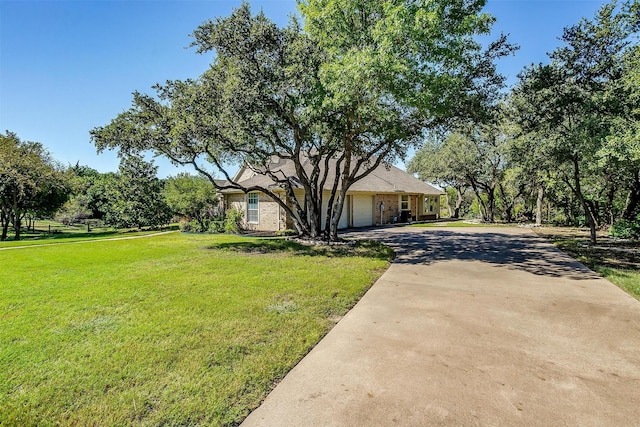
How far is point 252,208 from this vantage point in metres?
19.5

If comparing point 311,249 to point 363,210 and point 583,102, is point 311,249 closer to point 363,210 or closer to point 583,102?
point 583,102

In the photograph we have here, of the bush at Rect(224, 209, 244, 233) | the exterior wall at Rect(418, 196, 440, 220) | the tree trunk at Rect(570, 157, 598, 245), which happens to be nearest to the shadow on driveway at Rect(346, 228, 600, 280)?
the tree trunk at Rect(570, 157, 598, 245)

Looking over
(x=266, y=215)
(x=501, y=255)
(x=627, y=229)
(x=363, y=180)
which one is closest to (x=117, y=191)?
(x=266, y=215)

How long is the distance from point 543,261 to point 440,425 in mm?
8903

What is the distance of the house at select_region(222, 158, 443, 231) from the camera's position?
1875 cm

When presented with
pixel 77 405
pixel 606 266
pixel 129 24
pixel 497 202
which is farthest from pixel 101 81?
pixel 497 202

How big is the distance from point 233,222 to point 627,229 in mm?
19208

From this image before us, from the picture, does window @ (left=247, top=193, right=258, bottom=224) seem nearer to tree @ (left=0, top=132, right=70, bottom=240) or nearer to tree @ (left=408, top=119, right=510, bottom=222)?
tree @ (left=0, top=132, right=70, bottom=240)

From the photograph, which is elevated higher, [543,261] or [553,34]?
[553,34]

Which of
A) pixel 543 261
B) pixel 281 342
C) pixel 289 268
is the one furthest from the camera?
pixel 543 261

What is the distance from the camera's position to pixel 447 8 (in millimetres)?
8328

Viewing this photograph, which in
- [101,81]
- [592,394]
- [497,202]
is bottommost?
[592,394]

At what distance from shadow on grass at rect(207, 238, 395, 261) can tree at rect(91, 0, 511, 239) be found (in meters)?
1.62

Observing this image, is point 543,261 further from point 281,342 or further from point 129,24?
point 129,24
